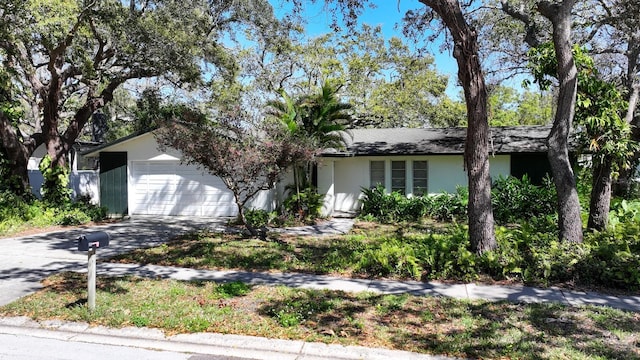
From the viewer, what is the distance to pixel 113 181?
48.9 ft

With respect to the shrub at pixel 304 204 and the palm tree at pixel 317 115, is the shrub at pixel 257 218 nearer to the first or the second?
the shrub at pixel 304 204

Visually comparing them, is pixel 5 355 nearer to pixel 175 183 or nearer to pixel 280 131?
pixel 280 131

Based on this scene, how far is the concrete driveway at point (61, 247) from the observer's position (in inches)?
258

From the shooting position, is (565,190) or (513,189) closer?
(565,190)

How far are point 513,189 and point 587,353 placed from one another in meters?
9.77

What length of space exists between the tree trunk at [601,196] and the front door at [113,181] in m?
14.4

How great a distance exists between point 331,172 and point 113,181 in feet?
26.2

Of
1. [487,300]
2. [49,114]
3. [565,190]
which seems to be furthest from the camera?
[49,114]

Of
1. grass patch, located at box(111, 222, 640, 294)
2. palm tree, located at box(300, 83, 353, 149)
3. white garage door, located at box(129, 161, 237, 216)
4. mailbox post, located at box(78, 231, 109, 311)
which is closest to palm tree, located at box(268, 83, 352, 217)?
palm tree, located at box(300, 83, 353, 149)

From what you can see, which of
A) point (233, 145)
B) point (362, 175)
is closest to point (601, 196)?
point (233, 145)

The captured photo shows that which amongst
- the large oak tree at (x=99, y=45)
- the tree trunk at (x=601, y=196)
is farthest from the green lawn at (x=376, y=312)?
the large oak tree at (x=99, y=45)

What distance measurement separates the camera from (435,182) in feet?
48.6

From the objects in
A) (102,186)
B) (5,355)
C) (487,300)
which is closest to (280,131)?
(487,300)

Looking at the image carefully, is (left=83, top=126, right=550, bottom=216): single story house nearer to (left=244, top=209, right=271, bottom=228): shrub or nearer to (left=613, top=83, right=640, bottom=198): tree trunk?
(left=244, top=209, right=271, bottom=228): shrub
